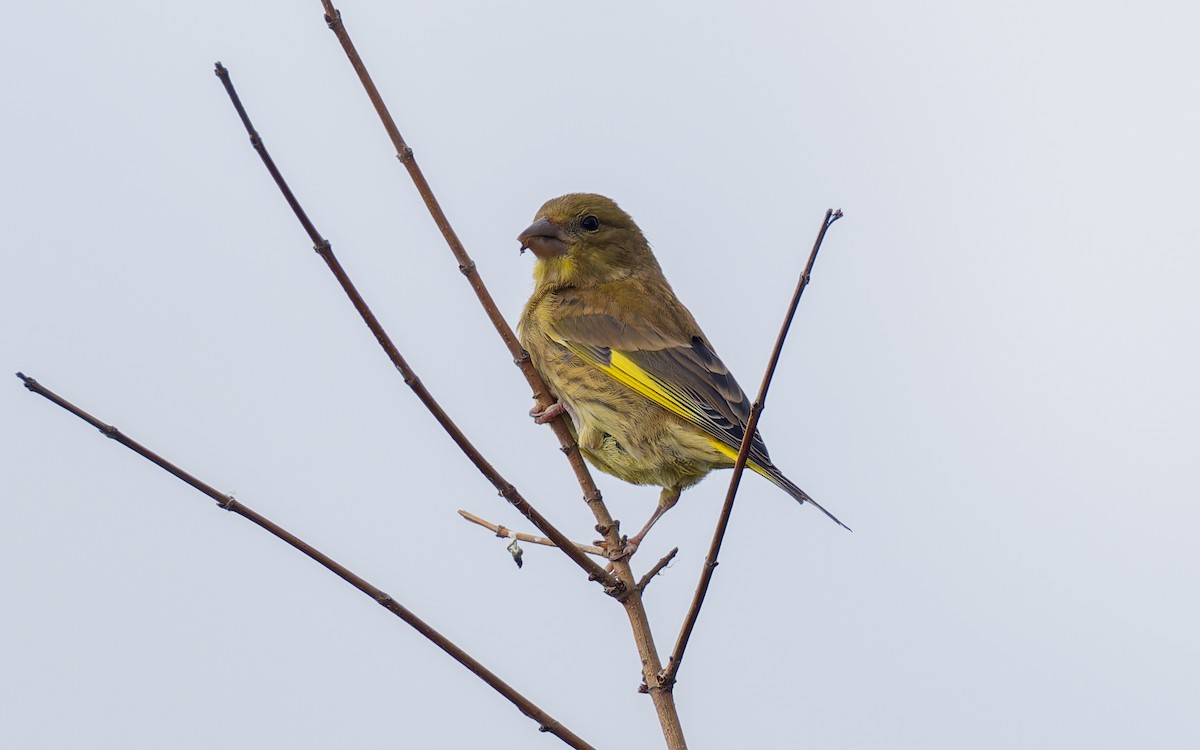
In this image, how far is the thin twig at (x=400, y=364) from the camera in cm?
276

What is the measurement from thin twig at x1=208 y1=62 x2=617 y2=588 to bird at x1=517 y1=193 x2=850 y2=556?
65.1 inches

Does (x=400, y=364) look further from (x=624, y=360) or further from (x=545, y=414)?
(x=624, y=360)

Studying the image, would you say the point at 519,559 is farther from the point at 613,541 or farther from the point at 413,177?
the point at 413,177

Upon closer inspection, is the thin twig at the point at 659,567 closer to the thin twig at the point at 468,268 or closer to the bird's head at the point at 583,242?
the thin twig at the point at 468,268

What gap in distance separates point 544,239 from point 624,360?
847 mm

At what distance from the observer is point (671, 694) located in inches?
128

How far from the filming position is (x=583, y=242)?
6.26 metres

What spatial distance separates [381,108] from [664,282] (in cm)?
341

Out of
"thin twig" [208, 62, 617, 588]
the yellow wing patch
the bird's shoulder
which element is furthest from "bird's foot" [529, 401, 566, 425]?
"thin twig" [208, 62, 617, 588]

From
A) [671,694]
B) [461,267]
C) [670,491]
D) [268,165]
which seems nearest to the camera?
[268,165]

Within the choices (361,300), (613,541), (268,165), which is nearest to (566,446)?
(613,541)

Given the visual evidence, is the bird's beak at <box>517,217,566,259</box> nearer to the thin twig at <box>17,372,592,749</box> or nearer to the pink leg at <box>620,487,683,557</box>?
the pink leg at <box>620,487,683,557</box>

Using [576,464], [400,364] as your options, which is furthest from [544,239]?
[400,364]

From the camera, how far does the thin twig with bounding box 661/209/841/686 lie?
2963mm
